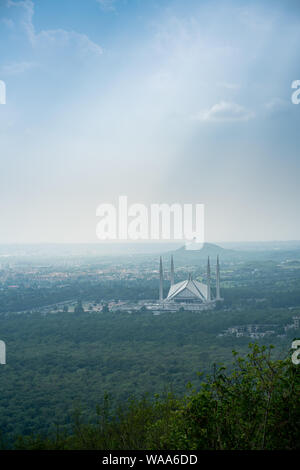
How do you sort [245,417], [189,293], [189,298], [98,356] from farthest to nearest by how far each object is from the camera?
[189,293] < [189,298] < [98,356] < [245,417]

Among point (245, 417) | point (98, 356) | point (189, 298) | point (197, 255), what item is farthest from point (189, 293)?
point (197, 255)

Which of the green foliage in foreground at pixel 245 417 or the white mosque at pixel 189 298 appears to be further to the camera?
the white mosque at pixel 189 298

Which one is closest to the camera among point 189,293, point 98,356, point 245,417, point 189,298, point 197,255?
point 245,417

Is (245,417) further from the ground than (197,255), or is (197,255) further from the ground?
(245,417)

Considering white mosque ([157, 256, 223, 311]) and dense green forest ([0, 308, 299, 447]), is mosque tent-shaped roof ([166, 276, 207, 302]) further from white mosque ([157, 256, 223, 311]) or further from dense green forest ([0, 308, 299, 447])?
dense green forest ([0, 308, 299, 447])

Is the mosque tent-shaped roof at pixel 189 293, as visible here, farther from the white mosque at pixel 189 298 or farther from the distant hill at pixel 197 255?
the distant hill at pixel 197 255

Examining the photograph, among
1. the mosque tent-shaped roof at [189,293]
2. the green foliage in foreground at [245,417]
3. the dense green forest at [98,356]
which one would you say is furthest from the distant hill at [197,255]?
the green foliage in foreground at [245,417]

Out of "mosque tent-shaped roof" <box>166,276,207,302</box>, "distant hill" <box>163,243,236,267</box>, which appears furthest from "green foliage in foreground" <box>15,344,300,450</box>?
"distant hill" <box>163,243,236,267</box>

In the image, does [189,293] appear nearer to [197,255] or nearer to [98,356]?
[98,356]

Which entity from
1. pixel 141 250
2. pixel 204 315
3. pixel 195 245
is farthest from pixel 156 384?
pixel 141 250

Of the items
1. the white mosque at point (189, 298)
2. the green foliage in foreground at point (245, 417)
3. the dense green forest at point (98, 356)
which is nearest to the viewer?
the green foliage in foreground at point (245, 417)

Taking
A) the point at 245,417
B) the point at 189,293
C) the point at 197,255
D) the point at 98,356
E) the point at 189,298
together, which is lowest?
the point at 98,356
